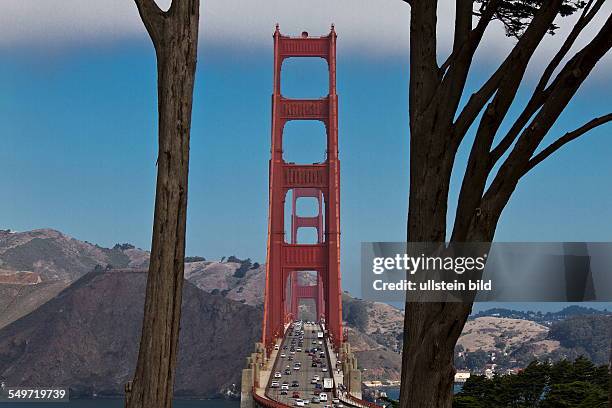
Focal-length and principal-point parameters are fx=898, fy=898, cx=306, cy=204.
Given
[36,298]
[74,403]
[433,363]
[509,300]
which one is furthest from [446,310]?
[36,298]

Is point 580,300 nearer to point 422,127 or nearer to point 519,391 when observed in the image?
point 422,127

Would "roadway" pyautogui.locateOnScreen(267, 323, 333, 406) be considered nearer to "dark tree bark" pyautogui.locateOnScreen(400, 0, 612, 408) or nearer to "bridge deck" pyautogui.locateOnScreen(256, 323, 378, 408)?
"bridge deck" pyautogui.locateOnScreen(256, 323, 378, 408)

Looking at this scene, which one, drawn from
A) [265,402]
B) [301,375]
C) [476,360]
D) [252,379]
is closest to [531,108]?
[265,402]

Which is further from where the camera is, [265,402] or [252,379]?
[252,379]

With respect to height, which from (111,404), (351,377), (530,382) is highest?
(530,382)

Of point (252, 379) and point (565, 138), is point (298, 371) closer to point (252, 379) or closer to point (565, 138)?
point (252, 379)

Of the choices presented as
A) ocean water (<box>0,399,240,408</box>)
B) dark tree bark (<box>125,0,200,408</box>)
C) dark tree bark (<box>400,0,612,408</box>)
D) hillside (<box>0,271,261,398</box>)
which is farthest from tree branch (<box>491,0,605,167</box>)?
hillside (<box>0,271,261,398</box>)
